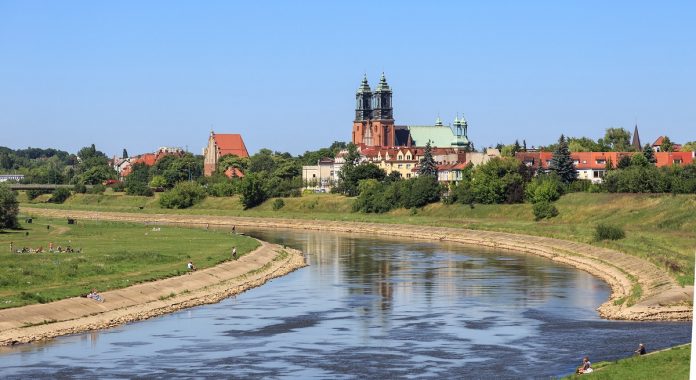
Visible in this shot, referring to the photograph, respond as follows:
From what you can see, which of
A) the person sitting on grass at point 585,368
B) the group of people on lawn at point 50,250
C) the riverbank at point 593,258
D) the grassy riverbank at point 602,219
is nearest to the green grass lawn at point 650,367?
Result: the person sitting on grass at point 585,368

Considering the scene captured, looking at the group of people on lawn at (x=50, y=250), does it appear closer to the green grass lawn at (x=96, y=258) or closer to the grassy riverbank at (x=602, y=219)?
the green grass lawn at (x=96, y=258)

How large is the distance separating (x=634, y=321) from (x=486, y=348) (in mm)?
11410

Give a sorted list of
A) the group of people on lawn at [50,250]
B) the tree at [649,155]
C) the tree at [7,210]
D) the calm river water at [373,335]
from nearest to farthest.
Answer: the calm river water at [373,335], the group of people on lawn at [50,250], the tree at [7,210], the tree at [649,155]

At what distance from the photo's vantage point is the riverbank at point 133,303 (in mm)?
64250

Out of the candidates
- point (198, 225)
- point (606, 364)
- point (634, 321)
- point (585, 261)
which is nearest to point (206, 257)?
point (585, 261)

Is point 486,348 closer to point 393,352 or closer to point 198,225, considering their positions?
point 393,352

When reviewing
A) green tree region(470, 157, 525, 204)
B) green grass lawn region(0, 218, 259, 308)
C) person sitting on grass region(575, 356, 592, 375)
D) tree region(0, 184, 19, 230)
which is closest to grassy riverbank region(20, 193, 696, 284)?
green tree region(470, 157, 525, 204)

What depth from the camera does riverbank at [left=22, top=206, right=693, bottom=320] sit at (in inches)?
2805

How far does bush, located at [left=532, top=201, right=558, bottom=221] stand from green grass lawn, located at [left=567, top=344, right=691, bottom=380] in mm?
98987

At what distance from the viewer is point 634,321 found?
225ft

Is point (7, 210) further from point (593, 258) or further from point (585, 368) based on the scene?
point (585, 368)

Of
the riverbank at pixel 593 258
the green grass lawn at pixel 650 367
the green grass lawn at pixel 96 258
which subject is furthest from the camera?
the green grass lawn at pixel 96 258

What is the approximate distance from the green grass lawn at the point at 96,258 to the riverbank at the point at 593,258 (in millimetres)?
26308

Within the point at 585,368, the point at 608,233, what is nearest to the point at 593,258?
the point at 608,233
